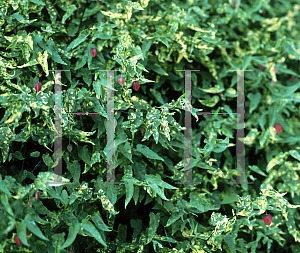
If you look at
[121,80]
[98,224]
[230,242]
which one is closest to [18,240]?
[98,224]

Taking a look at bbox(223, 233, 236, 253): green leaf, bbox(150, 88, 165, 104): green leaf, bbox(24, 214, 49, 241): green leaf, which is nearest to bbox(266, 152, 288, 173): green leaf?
bbox(223, 233, 236, 253): green leaf

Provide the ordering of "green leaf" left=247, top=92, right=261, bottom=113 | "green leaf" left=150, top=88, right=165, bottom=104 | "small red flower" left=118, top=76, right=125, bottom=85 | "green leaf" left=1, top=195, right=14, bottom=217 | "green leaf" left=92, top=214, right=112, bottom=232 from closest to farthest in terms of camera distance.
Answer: "green leaf" left=1, top=195, right=14, bottom=217, "green leaf" left=92, top=214, right=112, bottom=232, "small red flower" left=118, top=76, right=125, bottom=85, "green leaf" left=150, top=88, right=165, bottom=104, "green leaf" left=247, top=92, right=261, bottom=113

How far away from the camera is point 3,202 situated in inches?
39.8

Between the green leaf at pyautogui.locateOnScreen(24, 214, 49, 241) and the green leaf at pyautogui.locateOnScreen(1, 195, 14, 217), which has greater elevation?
the green leaf at pyautogui.locateOnScreen(1, 195, 14, 217)

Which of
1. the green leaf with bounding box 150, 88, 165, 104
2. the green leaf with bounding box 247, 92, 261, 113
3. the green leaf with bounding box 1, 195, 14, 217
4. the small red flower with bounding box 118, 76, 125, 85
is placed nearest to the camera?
the green leaf with bounding box 1, 195, 14, 217

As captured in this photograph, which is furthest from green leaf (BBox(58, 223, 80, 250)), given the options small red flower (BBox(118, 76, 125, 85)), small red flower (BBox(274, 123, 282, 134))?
small red flower (BBox(274, 123, 282, 134))

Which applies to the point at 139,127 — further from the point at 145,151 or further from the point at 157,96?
the point at 157,96

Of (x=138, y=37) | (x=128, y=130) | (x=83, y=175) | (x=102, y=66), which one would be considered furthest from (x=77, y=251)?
(x=138, y=37)

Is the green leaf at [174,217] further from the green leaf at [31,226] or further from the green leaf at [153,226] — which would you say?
the green leaf at [31,226]

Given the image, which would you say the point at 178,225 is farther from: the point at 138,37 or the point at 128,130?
the point at 138,37

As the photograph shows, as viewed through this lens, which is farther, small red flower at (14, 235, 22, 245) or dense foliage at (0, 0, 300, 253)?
dense foliage at (0, 0, 300, 253)

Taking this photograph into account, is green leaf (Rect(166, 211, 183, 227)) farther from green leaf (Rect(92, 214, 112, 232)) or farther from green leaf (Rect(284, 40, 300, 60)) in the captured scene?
green leaf (Rect(284, 40, 300, 60))

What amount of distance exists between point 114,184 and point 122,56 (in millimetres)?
484

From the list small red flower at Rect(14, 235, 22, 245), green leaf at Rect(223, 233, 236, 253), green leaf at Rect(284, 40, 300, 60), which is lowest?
green leaf at Rect(223, 233, 236, 253)
